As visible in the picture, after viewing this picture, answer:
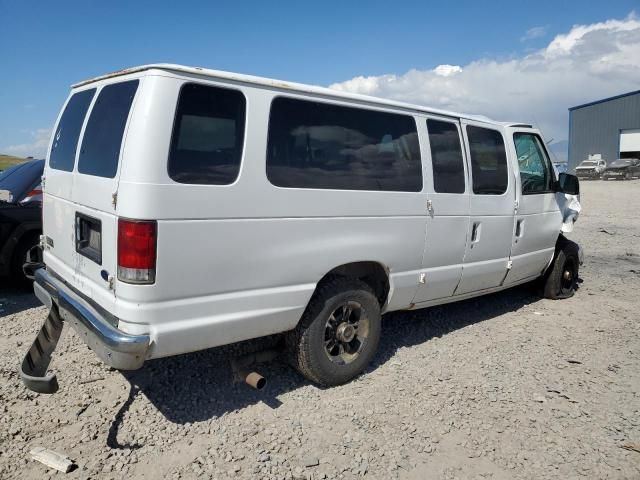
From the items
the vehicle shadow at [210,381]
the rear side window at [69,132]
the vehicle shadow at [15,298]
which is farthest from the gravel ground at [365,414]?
the rear side window at [69,132]

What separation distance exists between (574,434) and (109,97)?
386 cm

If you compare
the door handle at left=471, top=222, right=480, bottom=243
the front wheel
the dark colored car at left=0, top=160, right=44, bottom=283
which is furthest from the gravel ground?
the door handle at left=471, top=222, right=480, bottom=243

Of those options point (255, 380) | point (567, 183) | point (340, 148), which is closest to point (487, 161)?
point (567, 183)

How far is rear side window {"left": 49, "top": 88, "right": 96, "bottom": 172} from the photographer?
3699 mm

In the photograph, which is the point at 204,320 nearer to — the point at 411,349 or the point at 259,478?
the point at 259,478

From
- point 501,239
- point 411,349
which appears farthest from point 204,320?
point 501,239

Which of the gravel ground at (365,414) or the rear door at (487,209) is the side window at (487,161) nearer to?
the rear door at (487,209)

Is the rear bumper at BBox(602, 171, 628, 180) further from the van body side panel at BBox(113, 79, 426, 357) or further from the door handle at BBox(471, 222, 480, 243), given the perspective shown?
the van body side panel at BBox(113, 79, 426, 357)

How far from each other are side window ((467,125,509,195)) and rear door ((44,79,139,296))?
3.14 metres

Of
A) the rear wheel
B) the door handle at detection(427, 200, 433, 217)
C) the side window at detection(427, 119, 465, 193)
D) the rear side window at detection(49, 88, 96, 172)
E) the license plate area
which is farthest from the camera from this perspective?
the rear wheel

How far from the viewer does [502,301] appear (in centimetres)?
648

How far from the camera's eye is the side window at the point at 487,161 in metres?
4.79

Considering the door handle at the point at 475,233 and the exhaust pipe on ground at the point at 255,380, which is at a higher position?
the door handle at the point at 475,233

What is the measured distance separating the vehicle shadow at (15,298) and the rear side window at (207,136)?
3.68 meters
